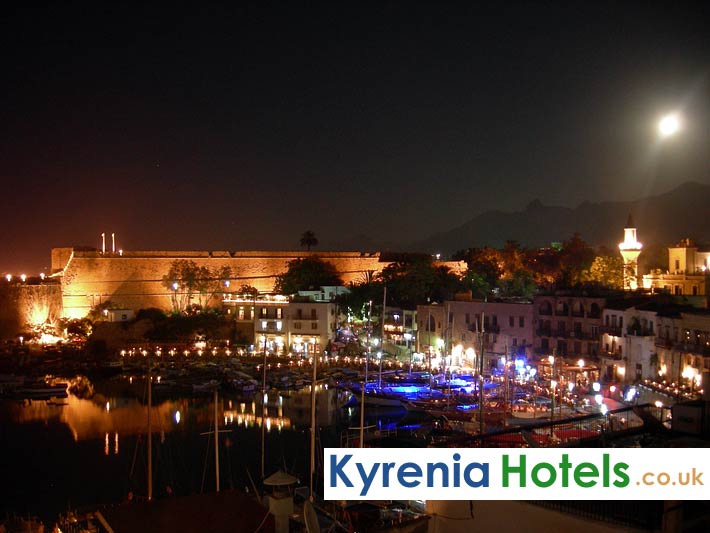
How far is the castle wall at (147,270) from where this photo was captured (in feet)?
122

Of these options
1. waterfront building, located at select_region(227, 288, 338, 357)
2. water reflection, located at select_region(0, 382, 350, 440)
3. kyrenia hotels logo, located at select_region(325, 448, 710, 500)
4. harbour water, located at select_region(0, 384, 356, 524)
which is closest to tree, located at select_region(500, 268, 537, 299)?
waterfront building, located at select_region(227, 288, 338, 357)

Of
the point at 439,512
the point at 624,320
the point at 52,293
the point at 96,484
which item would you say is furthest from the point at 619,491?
the point at 52,293

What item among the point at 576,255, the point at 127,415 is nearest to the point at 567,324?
the point at 127,415

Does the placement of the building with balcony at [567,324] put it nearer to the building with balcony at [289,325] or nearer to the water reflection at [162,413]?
the water reflection at [162,413]

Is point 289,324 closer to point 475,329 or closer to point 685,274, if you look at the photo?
point 475,329

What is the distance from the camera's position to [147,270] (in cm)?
3866

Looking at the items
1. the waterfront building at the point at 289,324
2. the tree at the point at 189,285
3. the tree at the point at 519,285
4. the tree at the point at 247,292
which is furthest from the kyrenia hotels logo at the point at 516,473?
the tree at the point at 189,285

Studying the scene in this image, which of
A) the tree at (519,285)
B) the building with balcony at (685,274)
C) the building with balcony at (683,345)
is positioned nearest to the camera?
the building with balcony at (683,345)

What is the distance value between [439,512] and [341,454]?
Result: 137 cm

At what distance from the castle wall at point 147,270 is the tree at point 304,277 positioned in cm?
170

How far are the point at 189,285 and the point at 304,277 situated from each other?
678 centimetres

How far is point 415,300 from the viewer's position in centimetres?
3123

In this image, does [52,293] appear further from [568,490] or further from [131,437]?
[568,490]

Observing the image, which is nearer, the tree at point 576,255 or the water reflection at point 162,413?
the water reflection at point 162,413
